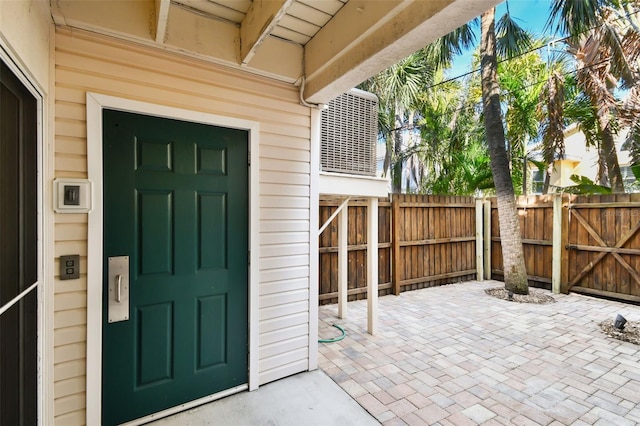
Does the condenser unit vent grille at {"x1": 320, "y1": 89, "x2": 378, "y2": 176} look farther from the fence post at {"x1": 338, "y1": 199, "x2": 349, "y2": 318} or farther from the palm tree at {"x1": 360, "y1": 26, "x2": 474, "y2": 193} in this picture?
the palm tree at {"x1": 360, "y1": 26, "x2": 474, "y2": 193}

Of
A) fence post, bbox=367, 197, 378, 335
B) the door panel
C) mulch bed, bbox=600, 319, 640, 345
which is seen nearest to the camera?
the door panel

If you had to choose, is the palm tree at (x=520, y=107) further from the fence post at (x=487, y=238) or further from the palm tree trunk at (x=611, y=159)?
the fence post at (x=487, y=238)

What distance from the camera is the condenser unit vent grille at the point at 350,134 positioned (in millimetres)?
3025

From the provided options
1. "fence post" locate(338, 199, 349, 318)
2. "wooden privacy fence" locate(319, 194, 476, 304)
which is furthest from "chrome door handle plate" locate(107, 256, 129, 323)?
"wooden privacy fence" locate(319, 194, 476, 304)

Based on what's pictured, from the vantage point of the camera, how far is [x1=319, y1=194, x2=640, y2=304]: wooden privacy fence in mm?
4688

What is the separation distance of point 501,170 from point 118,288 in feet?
18.1

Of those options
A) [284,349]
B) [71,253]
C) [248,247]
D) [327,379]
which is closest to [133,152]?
[71,253]

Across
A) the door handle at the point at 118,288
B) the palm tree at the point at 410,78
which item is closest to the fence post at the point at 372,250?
the door handle at the point at 118,288

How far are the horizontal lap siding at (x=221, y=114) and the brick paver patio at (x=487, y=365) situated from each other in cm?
77

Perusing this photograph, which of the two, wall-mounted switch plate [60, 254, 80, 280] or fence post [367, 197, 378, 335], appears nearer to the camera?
wall-mounted switch plate [60, 254, 80, 280]

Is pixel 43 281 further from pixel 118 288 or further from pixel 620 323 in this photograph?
pixel 620 323

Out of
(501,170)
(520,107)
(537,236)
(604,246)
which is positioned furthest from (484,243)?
(520,107)

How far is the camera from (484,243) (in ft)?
21.1

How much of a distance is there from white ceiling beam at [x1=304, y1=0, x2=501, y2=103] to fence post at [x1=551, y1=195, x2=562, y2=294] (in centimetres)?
510
